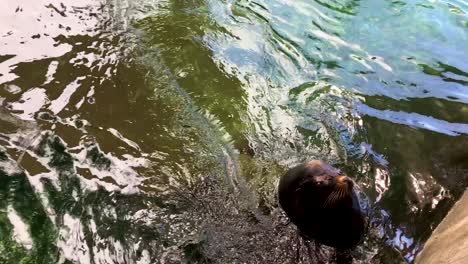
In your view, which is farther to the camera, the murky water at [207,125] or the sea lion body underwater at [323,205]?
the murky water at [207,125]

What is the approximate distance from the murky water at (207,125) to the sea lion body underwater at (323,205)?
0.16 m

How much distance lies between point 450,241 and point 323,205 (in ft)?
2.48

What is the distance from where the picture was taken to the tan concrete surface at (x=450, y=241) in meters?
2.72

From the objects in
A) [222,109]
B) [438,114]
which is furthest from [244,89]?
[438,114]

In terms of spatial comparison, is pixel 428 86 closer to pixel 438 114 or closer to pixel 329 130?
pixel 438 114

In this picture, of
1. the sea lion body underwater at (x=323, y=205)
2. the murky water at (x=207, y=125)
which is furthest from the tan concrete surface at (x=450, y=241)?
the sea lion body underwater at (x=323, y=205)

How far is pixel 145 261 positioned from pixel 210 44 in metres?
2.03

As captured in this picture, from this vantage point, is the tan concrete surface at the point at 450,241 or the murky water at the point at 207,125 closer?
the tan concrete surface at the point at 450,241

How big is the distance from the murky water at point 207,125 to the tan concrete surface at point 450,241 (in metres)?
0.07

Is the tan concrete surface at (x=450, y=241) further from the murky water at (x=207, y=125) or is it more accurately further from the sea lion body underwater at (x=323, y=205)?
the sea lion body underwater at (x=323, y=205)

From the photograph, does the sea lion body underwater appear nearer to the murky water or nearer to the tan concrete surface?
the murky water

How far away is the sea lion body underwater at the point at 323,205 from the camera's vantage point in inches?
110

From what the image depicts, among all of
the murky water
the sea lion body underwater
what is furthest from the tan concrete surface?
the sea lion body underwater

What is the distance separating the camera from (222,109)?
3885 mm
